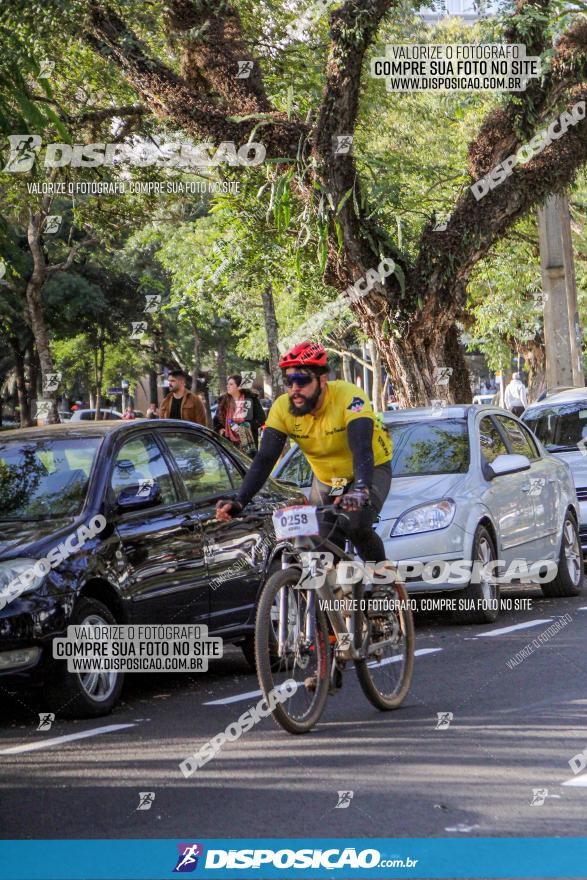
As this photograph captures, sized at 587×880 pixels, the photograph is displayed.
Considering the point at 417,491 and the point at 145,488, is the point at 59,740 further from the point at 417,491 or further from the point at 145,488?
the point at 417,491

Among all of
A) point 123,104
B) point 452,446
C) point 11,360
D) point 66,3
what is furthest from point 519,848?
point 11,360

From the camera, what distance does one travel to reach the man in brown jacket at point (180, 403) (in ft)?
52.3

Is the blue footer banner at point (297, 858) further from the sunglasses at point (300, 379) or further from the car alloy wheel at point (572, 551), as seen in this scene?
the car alloy wheel at point (572, 551)

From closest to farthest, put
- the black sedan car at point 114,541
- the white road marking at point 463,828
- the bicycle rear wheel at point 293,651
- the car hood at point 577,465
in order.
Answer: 1. the white road marking at point 463,828
2. the bicycle rear wheel at point 293,651
3. the black sedan car at point 114,541
4. the car hood at point 577,465

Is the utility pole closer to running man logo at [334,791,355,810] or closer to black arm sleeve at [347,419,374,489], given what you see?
black arm sleeve at [347,419,374,489]

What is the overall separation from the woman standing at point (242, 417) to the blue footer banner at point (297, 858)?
13.5m

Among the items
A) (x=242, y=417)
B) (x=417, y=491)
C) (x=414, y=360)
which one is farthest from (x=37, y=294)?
(x=417, y=491)

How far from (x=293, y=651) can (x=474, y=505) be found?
4.25 metres

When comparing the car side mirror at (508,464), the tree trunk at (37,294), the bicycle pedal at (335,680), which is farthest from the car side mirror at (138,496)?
the tree trunk at (37,294)

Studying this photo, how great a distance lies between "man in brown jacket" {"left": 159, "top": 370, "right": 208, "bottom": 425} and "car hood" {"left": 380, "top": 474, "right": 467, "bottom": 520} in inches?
218

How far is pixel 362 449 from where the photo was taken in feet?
21.8

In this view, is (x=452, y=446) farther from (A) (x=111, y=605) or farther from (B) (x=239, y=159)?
(B) (x=239, y=159)

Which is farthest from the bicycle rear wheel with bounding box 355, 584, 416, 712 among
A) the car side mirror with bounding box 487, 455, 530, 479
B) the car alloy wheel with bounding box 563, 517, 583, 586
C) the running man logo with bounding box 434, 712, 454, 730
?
the car alloy wheel with bounding box 563, 517, 583, 586

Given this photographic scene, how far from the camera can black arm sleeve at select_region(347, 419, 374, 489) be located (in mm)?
6602
